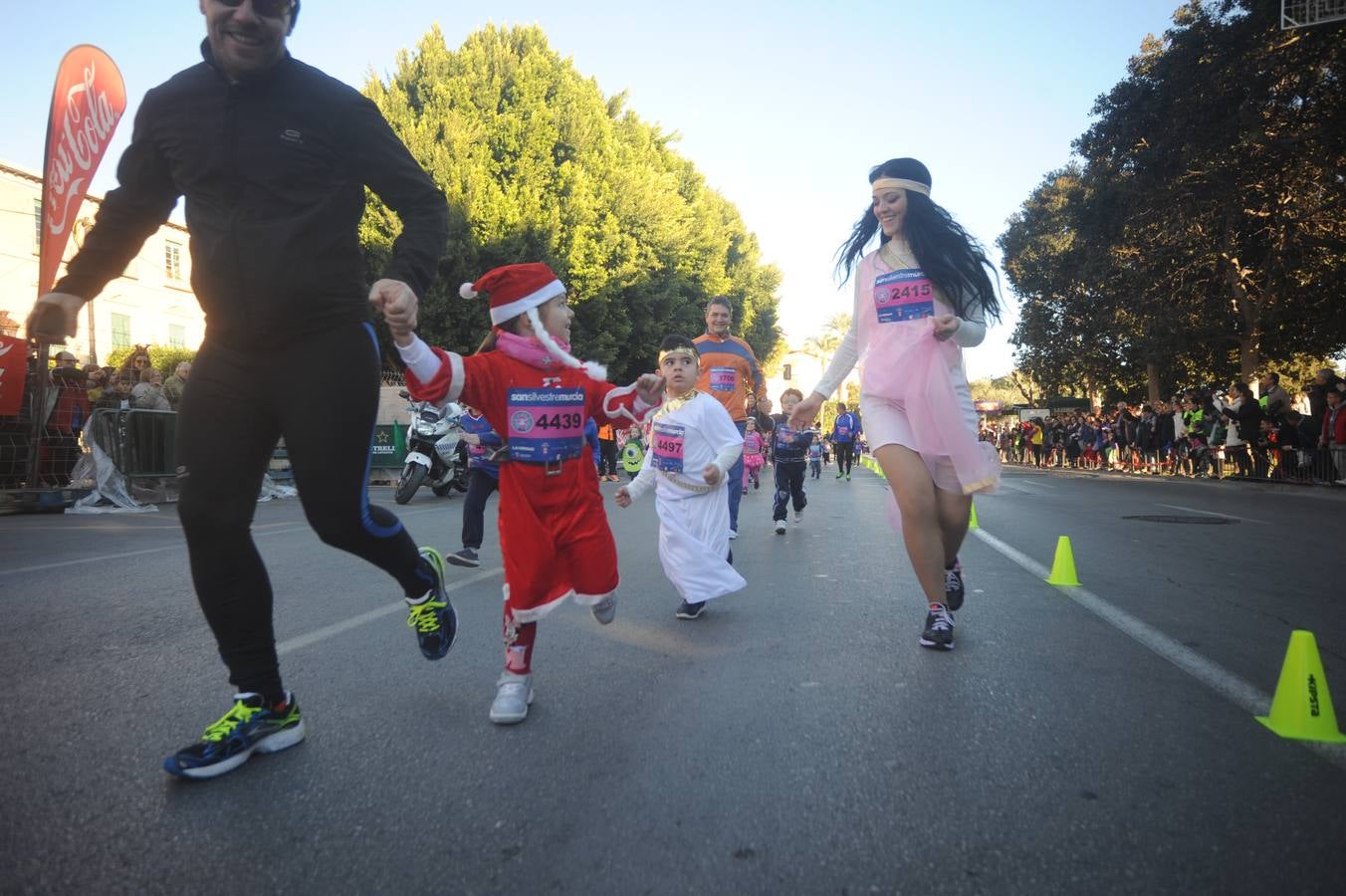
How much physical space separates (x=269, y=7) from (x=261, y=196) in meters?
0.52

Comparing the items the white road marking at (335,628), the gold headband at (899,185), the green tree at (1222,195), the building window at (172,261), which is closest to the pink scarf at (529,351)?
the white road marking at (335,628)

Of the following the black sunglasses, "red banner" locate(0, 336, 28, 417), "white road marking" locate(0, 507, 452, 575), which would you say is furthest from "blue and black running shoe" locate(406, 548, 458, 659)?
"red banner" locate(0, 336, 28, 417)

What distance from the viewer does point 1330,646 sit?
4348 mm

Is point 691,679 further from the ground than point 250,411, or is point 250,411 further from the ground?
point 250,411

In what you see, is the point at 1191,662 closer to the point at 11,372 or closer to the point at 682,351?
the point at 682,351

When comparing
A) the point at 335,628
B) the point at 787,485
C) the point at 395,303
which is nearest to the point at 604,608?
the point at 395,303

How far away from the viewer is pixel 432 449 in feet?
41.7

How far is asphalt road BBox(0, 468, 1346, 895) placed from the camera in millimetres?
2080

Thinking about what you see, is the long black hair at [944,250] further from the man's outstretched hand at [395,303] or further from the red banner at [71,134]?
the red banner at [71,134]

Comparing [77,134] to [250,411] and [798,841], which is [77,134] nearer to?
[250,411]

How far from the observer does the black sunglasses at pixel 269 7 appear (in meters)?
2.61

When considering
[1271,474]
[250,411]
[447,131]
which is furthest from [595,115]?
[250,411]

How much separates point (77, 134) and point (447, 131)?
17113 mm

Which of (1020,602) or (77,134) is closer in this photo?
(1020,602)
